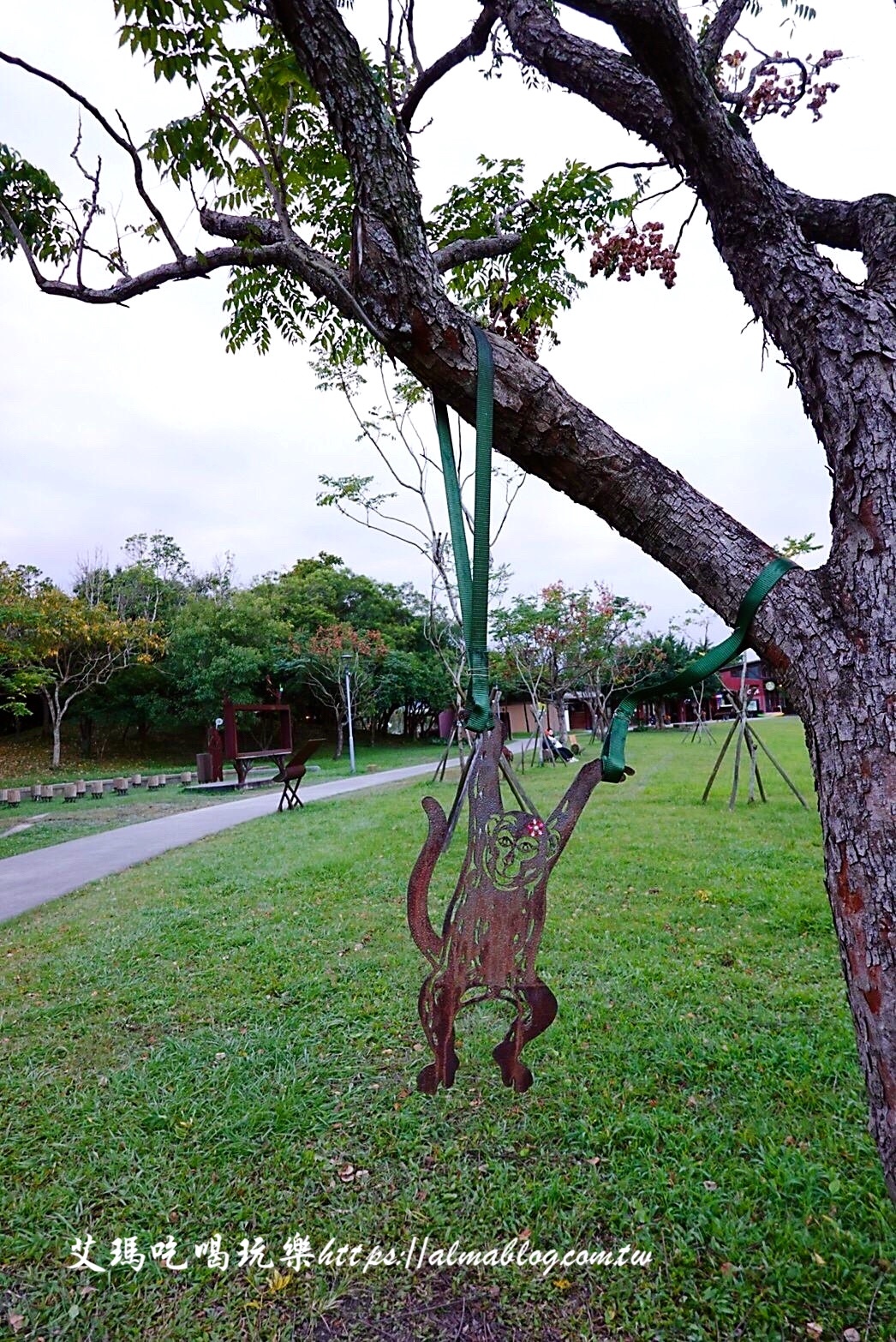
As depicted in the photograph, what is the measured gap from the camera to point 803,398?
150cm

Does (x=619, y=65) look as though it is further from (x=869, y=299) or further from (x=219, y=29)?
(x=219, y=29)

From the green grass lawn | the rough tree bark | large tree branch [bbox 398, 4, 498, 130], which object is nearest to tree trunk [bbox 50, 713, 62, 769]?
the green grass lawn

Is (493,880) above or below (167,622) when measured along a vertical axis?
below

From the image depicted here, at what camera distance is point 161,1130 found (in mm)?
2559

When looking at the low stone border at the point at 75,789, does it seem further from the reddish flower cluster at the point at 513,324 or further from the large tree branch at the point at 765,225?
the large tree branch at the point at 765,225

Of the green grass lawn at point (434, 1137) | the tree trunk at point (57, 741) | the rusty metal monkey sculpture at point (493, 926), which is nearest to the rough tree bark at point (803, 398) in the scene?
the rusty metal monkey sculpture at point (493, 926)

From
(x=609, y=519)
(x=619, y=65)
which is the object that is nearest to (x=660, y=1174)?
(x=609, y=519)

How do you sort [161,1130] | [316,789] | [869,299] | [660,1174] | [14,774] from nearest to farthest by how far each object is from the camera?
[869,299] < [660,1174] < [161,1130] < [316,789] < [14,774]

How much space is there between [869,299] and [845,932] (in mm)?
1226

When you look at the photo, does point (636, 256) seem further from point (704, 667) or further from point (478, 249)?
point (704, 667)

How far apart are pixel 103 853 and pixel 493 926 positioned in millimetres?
8088

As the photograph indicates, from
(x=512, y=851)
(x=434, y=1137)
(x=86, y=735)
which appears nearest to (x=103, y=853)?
(x=434, y=1137)

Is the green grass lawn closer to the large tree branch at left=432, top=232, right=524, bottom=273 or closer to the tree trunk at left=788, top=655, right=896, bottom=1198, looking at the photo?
the tree trunk at left=788, top=655, right=896, bottom=1198

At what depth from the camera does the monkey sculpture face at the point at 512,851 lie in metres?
1.30
